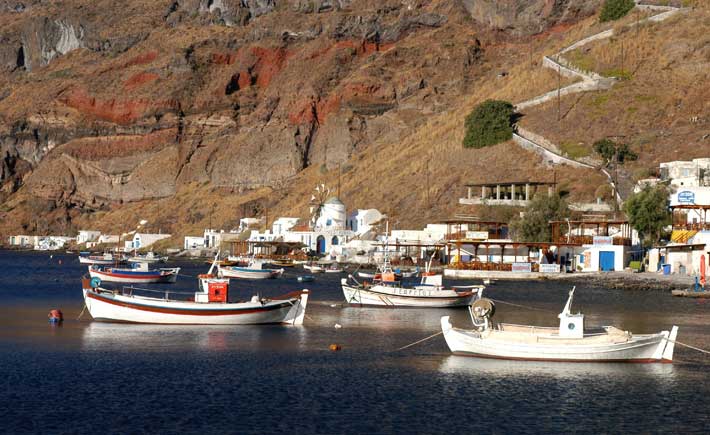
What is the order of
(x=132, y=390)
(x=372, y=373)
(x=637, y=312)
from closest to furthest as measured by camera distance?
(x=132, y=390) < (x=372, y=373) < (x=637, y=312)

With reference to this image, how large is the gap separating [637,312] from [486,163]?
91787 millimetres

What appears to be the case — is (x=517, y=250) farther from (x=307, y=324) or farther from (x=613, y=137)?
A: (x=307, y=324)

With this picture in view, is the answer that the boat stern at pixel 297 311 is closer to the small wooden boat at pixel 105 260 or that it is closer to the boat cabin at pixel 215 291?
the boat cabin at pixel 215 291

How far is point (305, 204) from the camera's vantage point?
191250 mm

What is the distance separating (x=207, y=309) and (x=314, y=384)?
759 inches

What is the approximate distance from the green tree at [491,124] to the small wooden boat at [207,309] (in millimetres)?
108107

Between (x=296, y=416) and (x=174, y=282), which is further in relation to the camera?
(x=174, y=282)

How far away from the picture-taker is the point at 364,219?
163000 mm

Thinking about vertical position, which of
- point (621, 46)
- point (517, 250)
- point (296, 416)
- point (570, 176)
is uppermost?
point (621, 46)

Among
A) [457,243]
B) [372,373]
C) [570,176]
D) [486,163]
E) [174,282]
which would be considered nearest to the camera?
[372,373]

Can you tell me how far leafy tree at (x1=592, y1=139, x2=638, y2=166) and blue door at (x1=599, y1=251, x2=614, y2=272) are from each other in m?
34.7

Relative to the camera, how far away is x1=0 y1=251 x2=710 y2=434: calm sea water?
3564 centimetres

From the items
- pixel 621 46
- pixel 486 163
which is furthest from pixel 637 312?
pixel 621 46

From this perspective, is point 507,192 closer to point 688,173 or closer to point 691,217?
point 688,173
